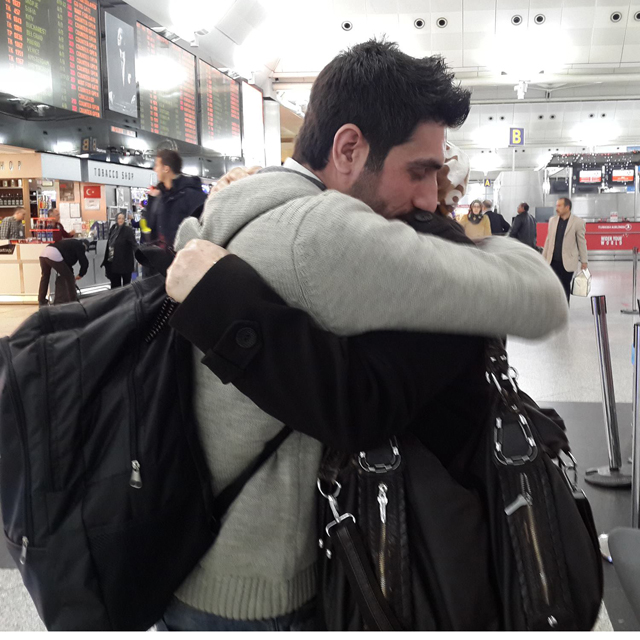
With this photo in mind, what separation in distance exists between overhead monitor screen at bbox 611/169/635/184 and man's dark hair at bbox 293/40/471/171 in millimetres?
25568

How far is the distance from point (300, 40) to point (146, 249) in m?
9.83

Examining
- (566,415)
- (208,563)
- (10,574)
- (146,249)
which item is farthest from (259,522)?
(566,415)

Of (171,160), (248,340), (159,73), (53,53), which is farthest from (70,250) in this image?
(248,340)

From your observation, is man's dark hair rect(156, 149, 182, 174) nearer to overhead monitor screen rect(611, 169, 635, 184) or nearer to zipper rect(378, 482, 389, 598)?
zipper rect(378, 482, 389, 598)

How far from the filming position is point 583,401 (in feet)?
14.8

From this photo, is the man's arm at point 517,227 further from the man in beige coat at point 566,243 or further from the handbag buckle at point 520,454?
the handbag buckle at point 520,454

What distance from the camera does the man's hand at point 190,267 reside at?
82cm

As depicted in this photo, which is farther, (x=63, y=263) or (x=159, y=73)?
(x=63, y=263)

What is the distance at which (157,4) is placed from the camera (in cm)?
721

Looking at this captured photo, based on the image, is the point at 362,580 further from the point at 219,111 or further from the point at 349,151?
the point at 219,111

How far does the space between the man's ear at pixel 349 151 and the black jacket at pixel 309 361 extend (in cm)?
23

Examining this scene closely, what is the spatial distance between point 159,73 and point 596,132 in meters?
13.0

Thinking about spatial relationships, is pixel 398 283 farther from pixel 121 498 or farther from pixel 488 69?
pixel 488 69

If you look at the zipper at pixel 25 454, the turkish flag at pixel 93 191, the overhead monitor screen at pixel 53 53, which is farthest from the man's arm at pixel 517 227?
the zipper at pixel 25 454
